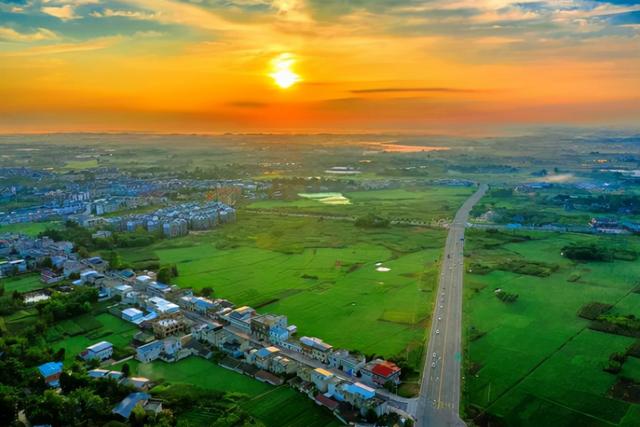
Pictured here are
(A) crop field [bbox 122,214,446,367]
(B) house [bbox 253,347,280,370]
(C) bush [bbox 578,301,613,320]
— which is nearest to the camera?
(B) house [bbox 253,347,280,370]

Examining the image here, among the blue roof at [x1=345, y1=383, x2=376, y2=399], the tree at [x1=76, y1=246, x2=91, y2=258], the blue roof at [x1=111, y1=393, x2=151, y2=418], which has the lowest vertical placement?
the tree at [x1=76, y1=246, x2=91, y2=258]

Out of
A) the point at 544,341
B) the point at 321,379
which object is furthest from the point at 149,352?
the point at 544,341

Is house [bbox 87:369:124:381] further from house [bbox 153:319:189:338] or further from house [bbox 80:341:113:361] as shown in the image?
house [bbox 153:319:189:338]

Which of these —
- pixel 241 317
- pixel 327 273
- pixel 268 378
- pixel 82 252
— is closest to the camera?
pixel 268 378

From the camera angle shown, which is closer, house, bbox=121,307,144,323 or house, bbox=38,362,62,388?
house, bbox=38,362,62,388

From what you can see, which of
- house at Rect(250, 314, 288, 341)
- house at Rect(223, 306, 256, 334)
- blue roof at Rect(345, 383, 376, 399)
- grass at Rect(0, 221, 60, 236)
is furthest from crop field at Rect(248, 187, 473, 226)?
blue roof at Rect(345, 383, 376, 399)

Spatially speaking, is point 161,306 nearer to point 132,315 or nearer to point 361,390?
point 132,315
